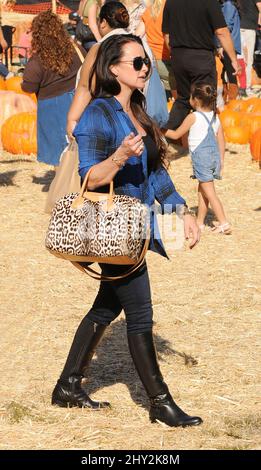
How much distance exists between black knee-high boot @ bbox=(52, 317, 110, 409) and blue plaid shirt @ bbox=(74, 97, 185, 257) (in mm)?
579

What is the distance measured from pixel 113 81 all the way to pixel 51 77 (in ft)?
19.0

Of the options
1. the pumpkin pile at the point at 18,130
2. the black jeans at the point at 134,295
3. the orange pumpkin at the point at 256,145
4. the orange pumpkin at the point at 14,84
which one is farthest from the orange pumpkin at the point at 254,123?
the black jeans at the point at 134,295

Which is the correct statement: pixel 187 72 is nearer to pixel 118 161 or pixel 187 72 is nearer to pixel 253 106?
pixel 253 106

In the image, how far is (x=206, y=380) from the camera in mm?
6203

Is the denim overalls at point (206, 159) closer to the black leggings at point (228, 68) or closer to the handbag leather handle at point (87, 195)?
the handbag leather handle at point (87, 195)

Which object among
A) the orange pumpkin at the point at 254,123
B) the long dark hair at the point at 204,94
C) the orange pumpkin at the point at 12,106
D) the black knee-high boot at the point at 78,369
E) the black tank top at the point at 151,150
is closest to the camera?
the black tank top at the point at 151,150

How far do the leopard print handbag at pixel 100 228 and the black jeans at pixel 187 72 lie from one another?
23.3 feet

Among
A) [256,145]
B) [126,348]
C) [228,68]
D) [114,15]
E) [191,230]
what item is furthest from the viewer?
[228,68]

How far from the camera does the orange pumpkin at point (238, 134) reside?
46.6ft

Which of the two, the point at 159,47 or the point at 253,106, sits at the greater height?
the point at 159,47

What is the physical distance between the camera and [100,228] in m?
4.93

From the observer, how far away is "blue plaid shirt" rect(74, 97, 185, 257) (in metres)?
5.07

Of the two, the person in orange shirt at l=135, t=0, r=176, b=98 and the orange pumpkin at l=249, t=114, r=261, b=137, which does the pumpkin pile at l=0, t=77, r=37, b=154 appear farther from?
the orange pumpkin at l=249, t=114, r=261, b=137

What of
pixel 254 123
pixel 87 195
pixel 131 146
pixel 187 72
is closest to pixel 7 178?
pixel 187 72
